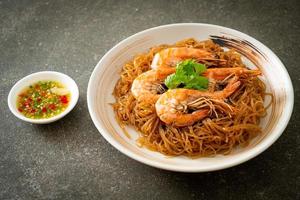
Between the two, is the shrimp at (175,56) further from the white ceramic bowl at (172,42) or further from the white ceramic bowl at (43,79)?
the white ceramic bowl at (43,79)

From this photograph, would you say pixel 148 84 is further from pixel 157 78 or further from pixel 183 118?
pixel 183 118

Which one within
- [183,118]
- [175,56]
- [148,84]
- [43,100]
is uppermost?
[175,56]

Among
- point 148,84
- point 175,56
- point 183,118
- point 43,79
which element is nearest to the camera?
point 183,118

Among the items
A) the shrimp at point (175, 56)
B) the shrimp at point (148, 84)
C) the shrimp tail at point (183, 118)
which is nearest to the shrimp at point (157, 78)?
the shrimp at point (148, 84)

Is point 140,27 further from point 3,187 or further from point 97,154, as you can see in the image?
point 3,187

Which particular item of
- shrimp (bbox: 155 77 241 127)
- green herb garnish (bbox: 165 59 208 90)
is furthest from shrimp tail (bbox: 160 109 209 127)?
green herb garnish (bbox: 165 59 208 90)

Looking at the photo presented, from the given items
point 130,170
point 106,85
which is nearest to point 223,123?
point 130,170

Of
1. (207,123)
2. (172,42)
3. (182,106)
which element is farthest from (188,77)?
(172,42)
